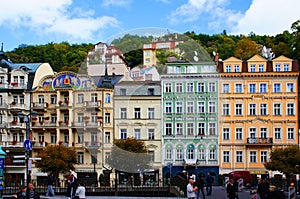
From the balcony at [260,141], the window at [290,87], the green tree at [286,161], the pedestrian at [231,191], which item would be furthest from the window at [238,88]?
the pedestrian at [231,191]

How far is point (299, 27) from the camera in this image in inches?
2571

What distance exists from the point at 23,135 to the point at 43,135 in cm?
193

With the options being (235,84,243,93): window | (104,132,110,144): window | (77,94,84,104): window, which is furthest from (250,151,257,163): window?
(77,94,84,104): window

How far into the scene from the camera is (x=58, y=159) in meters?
41.2

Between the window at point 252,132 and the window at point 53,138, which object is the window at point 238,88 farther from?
the window at point 53,138

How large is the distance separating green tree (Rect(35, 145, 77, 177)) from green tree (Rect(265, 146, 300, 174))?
43.8 ft

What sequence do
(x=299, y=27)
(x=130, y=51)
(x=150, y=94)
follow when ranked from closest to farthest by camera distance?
(x=130, y=51) → (x=150, y=94) → (x=299, y=27)

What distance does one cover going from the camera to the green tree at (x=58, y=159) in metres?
41.0

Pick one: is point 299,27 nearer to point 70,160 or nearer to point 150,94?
point 70,160

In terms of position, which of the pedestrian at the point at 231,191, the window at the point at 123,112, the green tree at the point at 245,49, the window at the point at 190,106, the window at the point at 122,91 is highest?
the green tree at the point at 245,49

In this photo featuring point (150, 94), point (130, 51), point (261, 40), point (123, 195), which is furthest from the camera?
point (261, 40)

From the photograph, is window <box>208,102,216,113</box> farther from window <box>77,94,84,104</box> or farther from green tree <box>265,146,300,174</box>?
green tree <box>265,146,300,174</box>

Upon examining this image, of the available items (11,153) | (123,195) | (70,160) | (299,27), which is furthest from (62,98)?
(299,27)

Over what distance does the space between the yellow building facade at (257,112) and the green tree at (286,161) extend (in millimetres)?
4258
